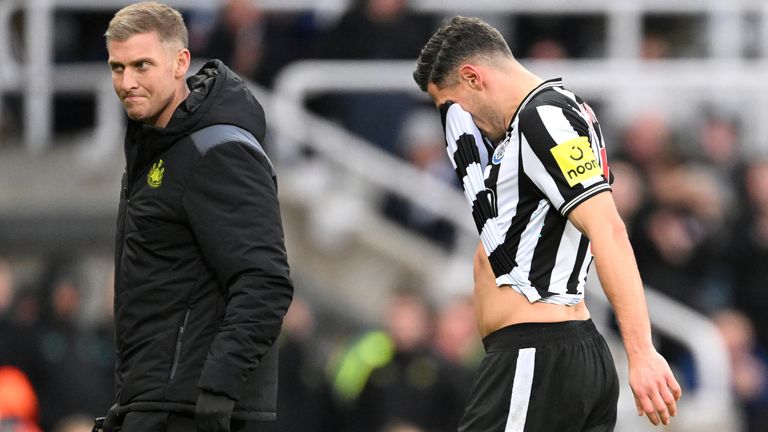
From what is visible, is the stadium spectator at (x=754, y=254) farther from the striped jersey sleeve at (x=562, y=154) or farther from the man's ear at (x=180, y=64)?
the man's ear at (x=180, y=64)

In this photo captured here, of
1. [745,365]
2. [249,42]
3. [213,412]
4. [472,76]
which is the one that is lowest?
[745,365]

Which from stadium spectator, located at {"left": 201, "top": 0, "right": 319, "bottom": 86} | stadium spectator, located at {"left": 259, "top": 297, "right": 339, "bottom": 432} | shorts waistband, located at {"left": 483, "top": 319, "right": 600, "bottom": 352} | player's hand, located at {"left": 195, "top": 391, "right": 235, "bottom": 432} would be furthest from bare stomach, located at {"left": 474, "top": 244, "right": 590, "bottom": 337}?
stadium spectator, located at {"left": 201, "top": 0, "right": 319, "bottom": 86}

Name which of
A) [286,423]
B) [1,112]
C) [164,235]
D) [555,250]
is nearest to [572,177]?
[555,250]

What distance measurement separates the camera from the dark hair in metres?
4.98

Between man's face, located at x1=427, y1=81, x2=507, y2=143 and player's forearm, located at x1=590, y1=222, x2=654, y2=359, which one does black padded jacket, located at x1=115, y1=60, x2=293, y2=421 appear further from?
player's forearm, located at x1=590, y1=222, x2=654, y2=359

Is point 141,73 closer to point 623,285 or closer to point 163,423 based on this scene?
point 163,423

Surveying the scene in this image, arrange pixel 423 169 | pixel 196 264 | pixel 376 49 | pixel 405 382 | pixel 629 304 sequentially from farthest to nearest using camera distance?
pixel 376 49
pixel 423 169
pixel 405 382
pixel 196 264
pixel 629 304

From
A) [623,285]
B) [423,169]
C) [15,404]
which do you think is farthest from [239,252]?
[423,169]

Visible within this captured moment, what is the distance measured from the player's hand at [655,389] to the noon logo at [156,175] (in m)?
1.57

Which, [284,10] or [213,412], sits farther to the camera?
[284,10]

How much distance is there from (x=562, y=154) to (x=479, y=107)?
0.44 meters

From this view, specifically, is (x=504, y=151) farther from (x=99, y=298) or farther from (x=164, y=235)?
(x=99, y=298)

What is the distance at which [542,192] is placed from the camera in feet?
15.6

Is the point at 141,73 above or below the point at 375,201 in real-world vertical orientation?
above
